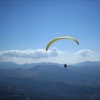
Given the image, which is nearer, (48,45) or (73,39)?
(73,39)

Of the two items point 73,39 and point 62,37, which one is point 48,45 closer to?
point 62,37

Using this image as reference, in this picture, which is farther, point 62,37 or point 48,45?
point 48,45

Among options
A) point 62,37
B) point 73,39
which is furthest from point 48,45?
point 73,39
